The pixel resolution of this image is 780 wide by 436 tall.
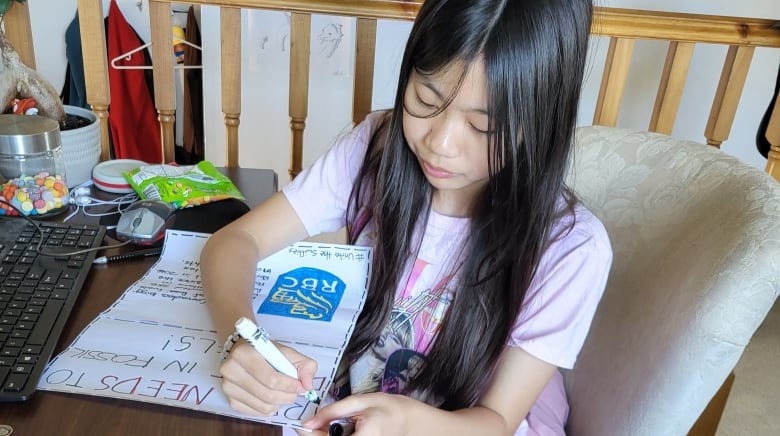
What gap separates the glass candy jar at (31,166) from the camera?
90 cm

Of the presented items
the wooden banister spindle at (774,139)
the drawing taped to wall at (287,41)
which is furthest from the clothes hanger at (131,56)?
the wooden banister spindle at (774,139)

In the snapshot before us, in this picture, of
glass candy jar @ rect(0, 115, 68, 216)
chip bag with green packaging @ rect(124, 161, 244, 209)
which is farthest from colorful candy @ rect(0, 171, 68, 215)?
chip bag with green packaging @ rect(124, 161, 244, 209)

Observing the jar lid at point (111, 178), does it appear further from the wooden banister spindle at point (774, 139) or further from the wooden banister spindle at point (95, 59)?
the wooden banister spindle at point (774, 139)

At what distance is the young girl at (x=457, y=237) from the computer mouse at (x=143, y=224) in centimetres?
10

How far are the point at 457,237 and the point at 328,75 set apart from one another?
5.49 feet

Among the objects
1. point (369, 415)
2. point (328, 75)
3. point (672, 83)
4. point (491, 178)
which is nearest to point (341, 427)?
point (369, 415)

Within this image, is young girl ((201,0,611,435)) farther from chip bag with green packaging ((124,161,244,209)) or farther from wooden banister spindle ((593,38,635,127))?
wooden banister spindle ((593,38,635,127))

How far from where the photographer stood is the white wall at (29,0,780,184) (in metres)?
2.08

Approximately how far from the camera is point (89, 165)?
1.05m

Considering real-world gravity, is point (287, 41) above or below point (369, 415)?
above

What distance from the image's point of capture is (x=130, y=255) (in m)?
0.83

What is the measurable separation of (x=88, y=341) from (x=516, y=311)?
1.58 ft

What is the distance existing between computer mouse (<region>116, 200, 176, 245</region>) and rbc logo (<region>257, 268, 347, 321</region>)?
0.64 feet

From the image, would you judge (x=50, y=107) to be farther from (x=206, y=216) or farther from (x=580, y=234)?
(x=580, y=234)
